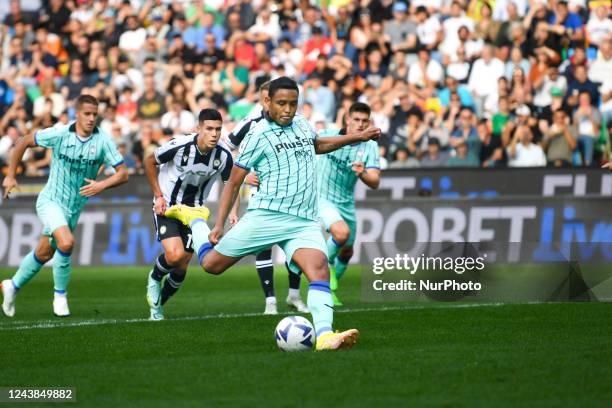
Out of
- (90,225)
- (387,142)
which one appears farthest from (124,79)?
(387,142)

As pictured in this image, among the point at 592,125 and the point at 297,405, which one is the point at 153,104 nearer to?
the point at 592,125

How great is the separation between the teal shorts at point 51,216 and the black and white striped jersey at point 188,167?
5.44 ft

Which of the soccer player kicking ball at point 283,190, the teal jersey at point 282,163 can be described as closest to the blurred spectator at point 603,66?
the soccer player kicking ball at point 283,190

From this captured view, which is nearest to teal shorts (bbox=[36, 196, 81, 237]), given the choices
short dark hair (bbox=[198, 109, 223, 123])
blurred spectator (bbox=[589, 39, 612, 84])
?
short dark hair (bbox=[198, 109, 223, 123])

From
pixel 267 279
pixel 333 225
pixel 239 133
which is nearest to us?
pixel 239 133

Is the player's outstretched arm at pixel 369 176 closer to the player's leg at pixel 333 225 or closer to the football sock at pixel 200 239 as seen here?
the player's leg at pixel 333 225

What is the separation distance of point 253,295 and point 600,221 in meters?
6.67

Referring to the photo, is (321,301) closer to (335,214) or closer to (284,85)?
(284,85)

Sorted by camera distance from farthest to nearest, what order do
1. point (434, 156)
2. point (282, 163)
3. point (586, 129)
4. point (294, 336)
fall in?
1. point (434, 156)
2. point (586, 129)
3. point (282, 163)
4. point (294, 336)

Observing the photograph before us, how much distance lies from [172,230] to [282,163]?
3209mm

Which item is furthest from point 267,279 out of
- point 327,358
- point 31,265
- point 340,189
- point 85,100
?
point 327,358

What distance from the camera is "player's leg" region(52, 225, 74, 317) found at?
1397 cm

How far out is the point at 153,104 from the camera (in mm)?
25906

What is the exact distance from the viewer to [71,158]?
14.4 m
